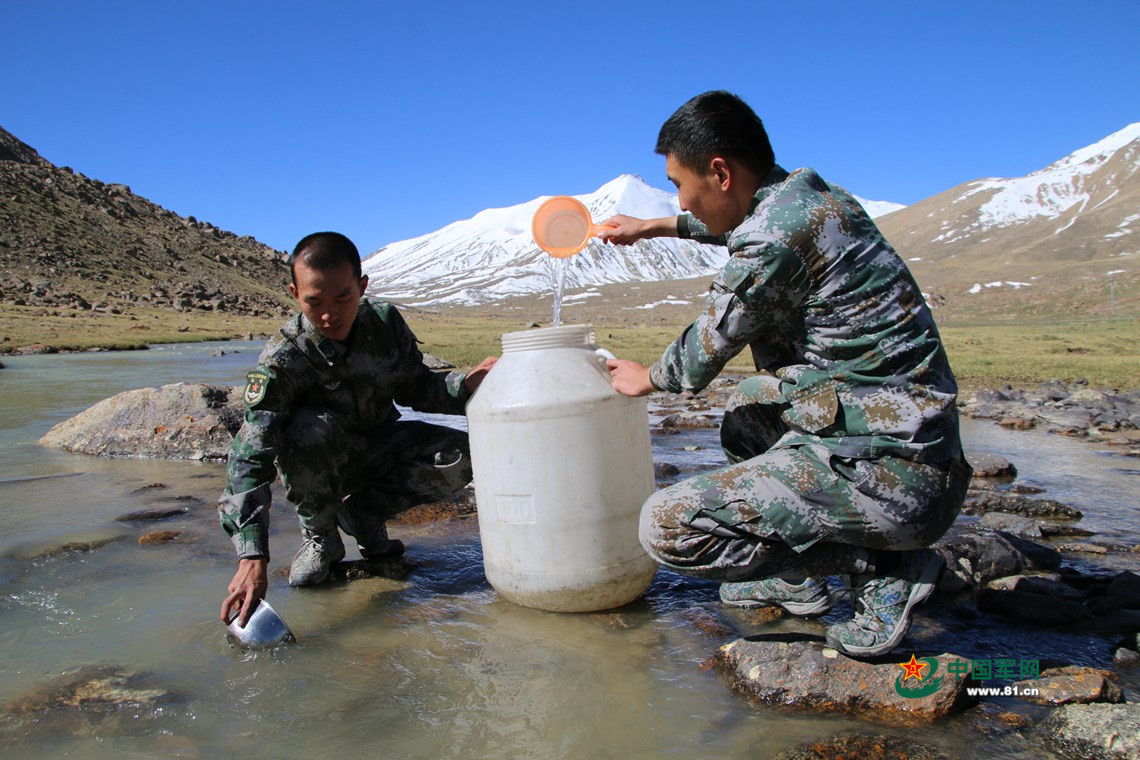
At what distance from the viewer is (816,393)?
274 cm

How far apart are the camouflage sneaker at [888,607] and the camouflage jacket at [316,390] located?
205 centimetres

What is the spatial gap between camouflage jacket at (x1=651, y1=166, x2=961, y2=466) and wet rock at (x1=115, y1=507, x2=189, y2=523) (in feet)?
12.5

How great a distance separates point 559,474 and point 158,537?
8.61 feet

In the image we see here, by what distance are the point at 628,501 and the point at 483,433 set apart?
2.16ft

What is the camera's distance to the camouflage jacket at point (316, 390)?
3391 mm

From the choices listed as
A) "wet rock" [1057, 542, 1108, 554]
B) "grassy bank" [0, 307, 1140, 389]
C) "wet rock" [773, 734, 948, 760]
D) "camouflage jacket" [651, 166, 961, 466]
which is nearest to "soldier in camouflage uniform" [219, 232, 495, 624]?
"camouflage jacket" [651, 166, 961, 466]

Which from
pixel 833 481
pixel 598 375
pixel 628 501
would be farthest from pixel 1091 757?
pixel 598 375

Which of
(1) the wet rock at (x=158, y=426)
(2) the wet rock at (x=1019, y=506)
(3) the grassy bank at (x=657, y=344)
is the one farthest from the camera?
(3) the grassy bank at (x=657, y=344)

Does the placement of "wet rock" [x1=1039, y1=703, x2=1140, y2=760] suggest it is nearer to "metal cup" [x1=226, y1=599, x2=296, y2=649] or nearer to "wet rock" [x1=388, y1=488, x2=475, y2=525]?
"metal cup" [x1=226, y1=599, x2=296, y2=649]

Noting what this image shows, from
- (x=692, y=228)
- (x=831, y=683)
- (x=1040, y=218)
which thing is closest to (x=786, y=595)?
(x=831, y=683)

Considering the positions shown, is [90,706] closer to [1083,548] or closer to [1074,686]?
[1074,686]

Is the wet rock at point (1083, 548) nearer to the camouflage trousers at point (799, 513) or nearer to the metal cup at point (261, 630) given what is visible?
the camouflage trousers at point (799, 513)

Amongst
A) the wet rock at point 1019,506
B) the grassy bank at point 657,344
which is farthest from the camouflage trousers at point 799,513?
the grassy bank at point 657,344

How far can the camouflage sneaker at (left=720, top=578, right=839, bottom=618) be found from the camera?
10.8 ft
